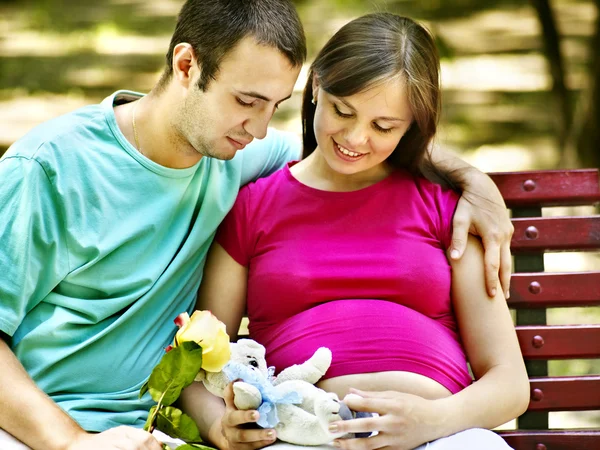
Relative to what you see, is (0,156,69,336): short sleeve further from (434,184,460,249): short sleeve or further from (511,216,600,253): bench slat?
(511,216,600,253): bench slat

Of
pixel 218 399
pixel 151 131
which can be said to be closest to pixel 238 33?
pixel 151 131

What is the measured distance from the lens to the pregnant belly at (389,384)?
2.12 m

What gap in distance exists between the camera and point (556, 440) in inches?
96.7

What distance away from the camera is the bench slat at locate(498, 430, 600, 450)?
2445 millimetres

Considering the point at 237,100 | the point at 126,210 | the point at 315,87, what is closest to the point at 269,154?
the point at 315,87

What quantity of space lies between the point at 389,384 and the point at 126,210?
779 millimetres

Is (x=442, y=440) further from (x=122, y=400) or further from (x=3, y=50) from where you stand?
(x=3, y=50)

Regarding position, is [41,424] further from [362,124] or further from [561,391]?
[561,391]

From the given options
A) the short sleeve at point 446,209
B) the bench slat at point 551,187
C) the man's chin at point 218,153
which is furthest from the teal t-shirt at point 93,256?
the bench slat at point 551,187

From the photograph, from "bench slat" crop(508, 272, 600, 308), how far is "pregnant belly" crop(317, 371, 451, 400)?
52 cm

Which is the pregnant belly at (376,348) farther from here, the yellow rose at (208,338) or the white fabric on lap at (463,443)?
the yellow rose at (208,338)

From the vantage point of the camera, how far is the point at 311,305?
2293mm

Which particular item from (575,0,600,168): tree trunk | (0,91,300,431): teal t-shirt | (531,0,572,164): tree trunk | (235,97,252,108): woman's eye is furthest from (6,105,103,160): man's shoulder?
(531,0,572,164): tree trunk

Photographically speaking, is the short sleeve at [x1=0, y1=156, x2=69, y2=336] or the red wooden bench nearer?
the short sleeve at [x1=0, y1=156, x2=69, y2=336]
